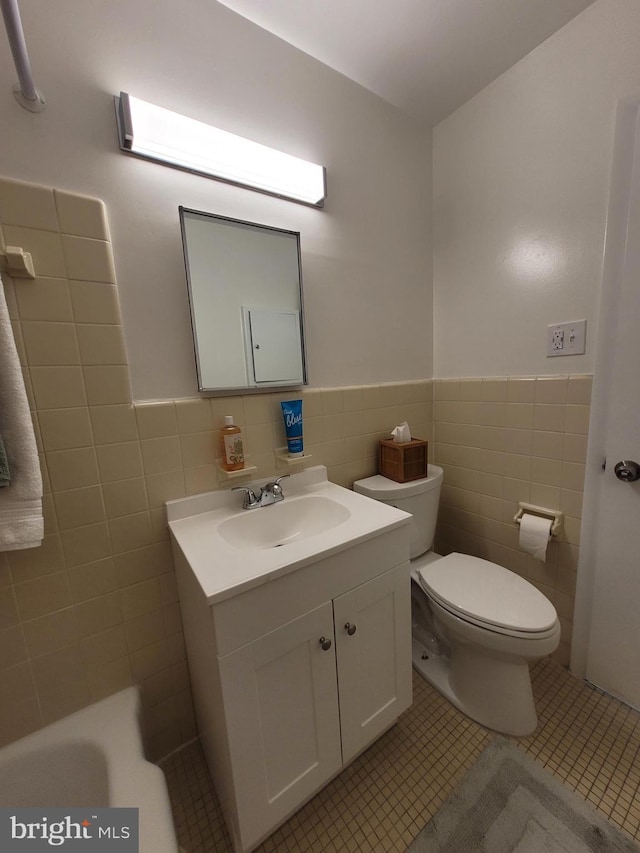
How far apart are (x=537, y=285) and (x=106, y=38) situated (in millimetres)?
1513

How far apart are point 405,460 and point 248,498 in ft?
2.15

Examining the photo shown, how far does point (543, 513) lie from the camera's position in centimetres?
131

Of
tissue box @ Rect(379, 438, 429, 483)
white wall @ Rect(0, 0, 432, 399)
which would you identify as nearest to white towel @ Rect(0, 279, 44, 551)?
white wall @ Rect(0, 0, 432, 399)

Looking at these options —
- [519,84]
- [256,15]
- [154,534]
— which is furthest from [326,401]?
[519,84]

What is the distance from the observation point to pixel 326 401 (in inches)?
51.2

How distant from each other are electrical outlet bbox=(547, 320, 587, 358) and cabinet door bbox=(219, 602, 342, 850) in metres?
1.20

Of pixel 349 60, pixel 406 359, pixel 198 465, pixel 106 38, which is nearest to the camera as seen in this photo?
pixel 106 38

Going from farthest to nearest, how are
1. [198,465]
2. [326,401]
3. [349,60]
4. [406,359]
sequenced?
[406,359] → [326,401] → [349,60] → [198,465]

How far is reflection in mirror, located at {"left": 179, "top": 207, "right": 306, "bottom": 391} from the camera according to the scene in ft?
3.28

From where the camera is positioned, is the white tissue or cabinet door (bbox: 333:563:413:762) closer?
cabinet door (bbox: 333:563:413:762)

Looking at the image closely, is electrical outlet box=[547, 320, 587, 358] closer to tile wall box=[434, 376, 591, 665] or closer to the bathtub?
tile wall box=[434, 376, 591, 665]

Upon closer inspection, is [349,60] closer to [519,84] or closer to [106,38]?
[519,84]

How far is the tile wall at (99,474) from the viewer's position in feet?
2.63

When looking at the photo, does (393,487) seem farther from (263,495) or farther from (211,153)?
(211,153)
